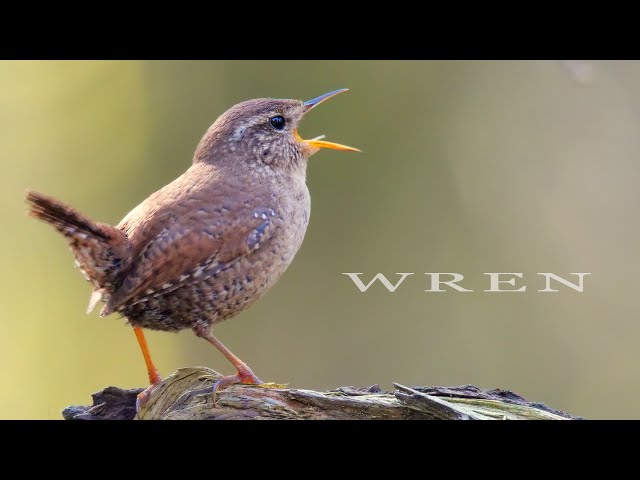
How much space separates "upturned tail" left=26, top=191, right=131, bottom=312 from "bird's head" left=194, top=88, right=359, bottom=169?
73 centimetres

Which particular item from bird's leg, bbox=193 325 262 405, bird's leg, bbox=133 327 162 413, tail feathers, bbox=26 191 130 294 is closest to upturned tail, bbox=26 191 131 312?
tail feathers, bbox=26 191 130 294

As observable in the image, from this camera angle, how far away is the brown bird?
438 centimetres

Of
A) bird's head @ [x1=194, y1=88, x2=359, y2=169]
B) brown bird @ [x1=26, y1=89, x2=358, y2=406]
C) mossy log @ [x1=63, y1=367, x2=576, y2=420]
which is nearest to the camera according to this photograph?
mossy log @ [x1=63, y1=367, x2=576, y2=420]

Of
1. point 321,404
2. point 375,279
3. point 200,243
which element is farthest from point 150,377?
point 375,279

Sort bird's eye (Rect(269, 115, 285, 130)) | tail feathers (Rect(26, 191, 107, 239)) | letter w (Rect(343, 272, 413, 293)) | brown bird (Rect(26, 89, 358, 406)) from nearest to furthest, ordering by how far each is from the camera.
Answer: tail feathers (Rect(26, 191, 107, 239))
brown bird (Rect(26, 89, 358, 406))
bird's eye (Rect(269, 115, 285, 130))
letter w (Rect(343, 272, 413, 293))

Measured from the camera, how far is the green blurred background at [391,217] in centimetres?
736

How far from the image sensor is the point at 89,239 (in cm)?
434

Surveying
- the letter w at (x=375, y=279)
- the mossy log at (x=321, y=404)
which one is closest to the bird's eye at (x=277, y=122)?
the mossy log at (x=321, y=404)

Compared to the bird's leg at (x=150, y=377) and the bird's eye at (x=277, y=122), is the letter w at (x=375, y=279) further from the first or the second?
the bird's leg at (x=150, y=377)

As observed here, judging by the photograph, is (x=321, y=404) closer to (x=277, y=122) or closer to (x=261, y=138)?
(x=261, y=138)

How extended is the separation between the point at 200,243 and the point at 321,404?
2.93ft

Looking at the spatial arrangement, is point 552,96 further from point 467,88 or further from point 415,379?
point 415,379

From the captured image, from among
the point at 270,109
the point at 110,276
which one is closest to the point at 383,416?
the point at 110,276

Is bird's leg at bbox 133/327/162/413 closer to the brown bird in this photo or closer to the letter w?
the brown bird
